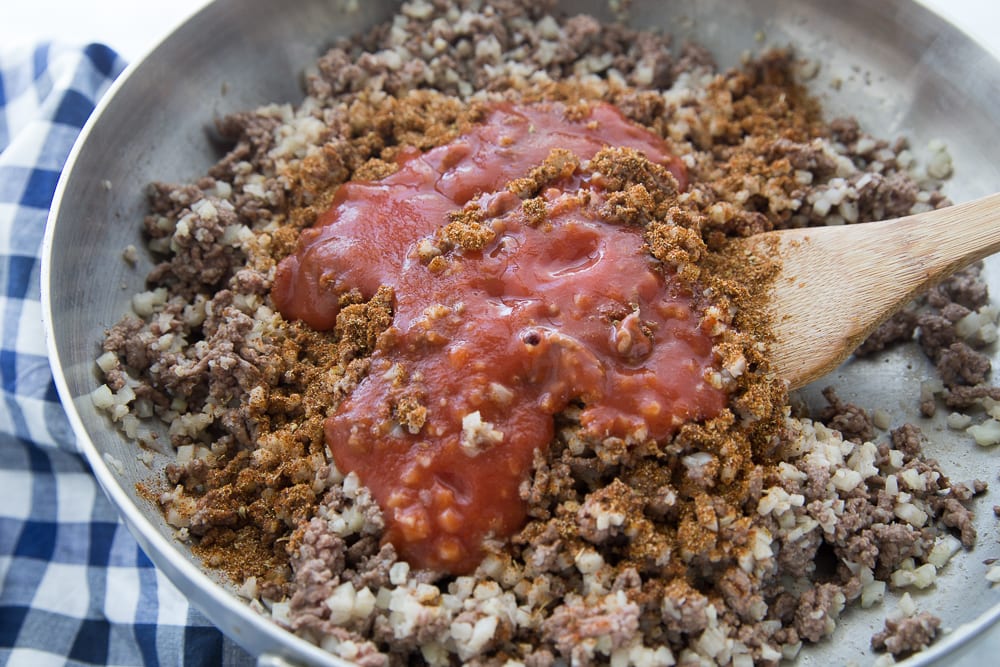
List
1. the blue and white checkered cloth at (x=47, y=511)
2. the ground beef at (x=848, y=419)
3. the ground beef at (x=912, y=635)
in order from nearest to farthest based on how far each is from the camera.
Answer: the ground beef at (x=912, y=635) → the ground beef at (x=848, y=419) → the blue and white checkered cloth at (x=47, y=511)

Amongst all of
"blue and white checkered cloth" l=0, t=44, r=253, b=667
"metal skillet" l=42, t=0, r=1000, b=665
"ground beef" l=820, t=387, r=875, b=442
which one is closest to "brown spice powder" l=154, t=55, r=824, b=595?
"metal skillet" l=42, t=0, r=1000, b=665

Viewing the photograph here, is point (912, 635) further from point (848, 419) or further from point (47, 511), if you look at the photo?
point (47, 511)

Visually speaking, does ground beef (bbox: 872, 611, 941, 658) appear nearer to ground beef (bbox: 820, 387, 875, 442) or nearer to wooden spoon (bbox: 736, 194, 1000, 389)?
ground beef (bbox: 820, 387, 875, 442)

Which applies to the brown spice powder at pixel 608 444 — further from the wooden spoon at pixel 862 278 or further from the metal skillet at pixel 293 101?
the metal skillet at pixel 293 101

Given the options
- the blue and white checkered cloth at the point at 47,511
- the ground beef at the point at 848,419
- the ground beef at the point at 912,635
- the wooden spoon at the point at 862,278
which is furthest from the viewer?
the blue and white checkered cloth at the point at 47,511

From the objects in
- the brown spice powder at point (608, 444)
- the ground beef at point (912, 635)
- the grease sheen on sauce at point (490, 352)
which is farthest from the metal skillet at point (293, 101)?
the grease sheen on sauce at point (490, 352)
